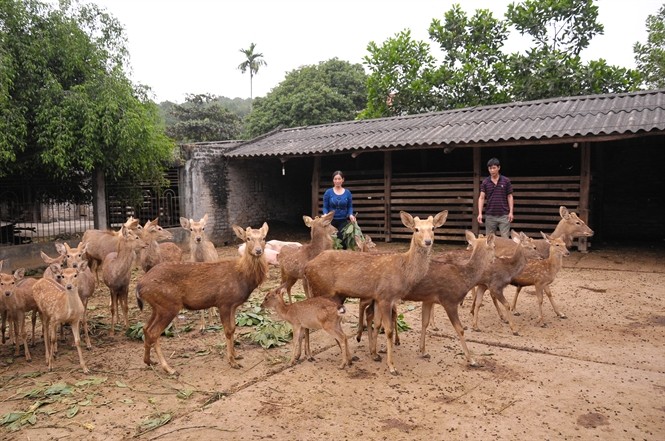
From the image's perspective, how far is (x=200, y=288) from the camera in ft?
18.6

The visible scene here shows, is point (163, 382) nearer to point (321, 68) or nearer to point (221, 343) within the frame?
point (221, 343)

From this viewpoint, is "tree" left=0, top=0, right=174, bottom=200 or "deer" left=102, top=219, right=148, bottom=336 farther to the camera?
"tree" left=0, top=0, right=174, bottom=200

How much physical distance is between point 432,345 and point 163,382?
128 inches

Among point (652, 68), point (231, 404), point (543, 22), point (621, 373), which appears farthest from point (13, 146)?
point (652, 68)

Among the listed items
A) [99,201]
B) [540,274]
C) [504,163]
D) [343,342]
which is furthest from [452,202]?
[99,201]

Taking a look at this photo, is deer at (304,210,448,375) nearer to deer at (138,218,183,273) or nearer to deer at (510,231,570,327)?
deer at (510,231,570,327)

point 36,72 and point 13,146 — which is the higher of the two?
point 36,72

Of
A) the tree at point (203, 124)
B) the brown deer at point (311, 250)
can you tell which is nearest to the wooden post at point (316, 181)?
the brown deer at point (311, 250)

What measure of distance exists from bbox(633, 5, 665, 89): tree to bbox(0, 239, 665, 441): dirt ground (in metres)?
22.6

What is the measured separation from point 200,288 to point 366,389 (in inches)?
86.4

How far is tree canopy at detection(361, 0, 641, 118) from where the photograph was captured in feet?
72.8

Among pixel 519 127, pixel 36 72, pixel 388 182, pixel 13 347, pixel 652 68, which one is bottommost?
pixel 13 347

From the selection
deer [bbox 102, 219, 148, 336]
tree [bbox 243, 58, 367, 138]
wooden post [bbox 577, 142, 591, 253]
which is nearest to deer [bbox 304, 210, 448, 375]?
deer [bbox 102, 219, 148, 336]

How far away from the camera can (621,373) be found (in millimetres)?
5152
